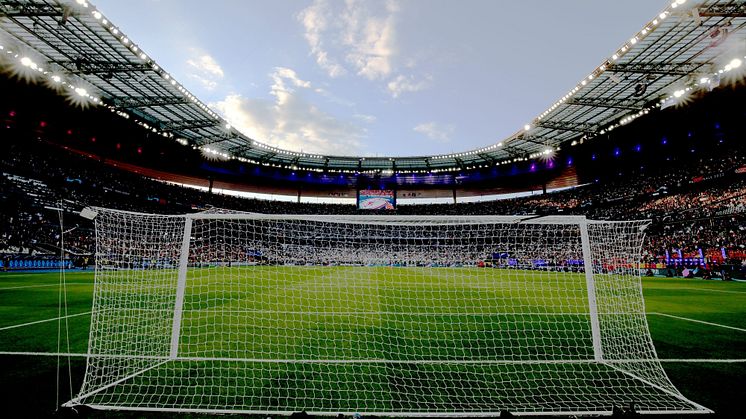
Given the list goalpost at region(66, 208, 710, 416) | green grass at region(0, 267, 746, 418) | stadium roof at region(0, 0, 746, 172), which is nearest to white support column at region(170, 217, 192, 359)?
goalpost at region(66, 208, 710, 416)

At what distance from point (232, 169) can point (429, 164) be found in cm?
2441

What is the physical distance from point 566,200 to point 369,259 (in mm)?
29556

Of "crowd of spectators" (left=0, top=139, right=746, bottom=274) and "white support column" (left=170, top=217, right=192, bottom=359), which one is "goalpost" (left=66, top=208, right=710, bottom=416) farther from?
"crowd of spectators" (left=0, top=139, right=746, bottom=274)

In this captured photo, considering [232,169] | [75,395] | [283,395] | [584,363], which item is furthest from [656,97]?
[232,169]

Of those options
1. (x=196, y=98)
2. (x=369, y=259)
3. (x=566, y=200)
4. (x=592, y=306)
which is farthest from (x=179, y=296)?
(x=566, y=200)

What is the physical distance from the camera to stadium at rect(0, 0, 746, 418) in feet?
11.2

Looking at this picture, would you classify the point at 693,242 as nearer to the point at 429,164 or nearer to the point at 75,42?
the point at 429,164

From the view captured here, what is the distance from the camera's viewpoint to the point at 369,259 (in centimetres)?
1712

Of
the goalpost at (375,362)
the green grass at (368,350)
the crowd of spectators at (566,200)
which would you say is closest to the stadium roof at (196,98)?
the crowd of spectators at (566,200)

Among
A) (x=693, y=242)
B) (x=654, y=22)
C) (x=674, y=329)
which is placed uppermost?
(x=654, y=22)

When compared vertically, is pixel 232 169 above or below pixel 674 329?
above

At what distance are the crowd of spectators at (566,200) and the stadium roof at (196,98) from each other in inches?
Answer: 282

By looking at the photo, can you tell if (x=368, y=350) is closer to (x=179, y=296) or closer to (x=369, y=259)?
(x=179, y=296)

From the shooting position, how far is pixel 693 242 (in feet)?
67.1
